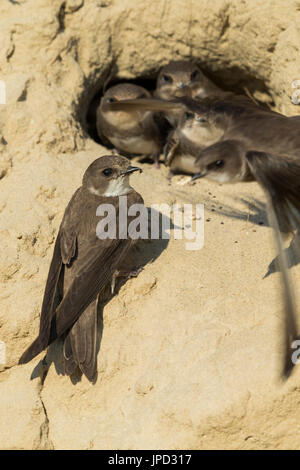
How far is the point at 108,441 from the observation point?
3291 mm

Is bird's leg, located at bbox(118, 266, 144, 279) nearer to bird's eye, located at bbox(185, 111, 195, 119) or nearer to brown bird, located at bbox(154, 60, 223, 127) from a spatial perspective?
bird's eye, located at bbox(185, 111, 195, 119)

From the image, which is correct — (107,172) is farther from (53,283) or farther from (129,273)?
(53,283)

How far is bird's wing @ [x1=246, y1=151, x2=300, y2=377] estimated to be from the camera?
→ 9.27 feet

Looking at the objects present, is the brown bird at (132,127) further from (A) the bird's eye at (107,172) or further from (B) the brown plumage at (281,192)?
(B) the brown plumage at (281,192)

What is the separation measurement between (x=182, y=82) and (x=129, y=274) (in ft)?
7.16

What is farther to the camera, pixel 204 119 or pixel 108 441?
pixel 204 119

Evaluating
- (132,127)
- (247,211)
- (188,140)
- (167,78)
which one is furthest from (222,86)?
(247,211)

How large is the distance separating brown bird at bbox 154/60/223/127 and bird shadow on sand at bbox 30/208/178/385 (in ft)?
4.76

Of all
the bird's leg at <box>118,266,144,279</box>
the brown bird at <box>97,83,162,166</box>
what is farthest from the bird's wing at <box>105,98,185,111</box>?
the bird's leg at <box>118,266,144,279</box>

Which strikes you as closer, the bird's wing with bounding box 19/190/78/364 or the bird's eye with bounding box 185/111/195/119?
the bird's wing with bounding box 19/190/78/364

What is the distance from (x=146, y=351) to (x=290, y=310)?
35.8 inches

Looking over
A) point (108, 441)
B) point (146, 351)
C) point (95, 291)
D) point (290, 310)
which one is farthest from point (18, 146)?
point (290, 310)

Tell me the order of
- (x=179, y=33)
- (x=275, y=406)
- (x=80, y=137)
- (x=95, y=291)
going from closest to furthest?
(x=275, y=406)
(x=95, y=291)
(x=80, y=137)
(x=179, y=33)
